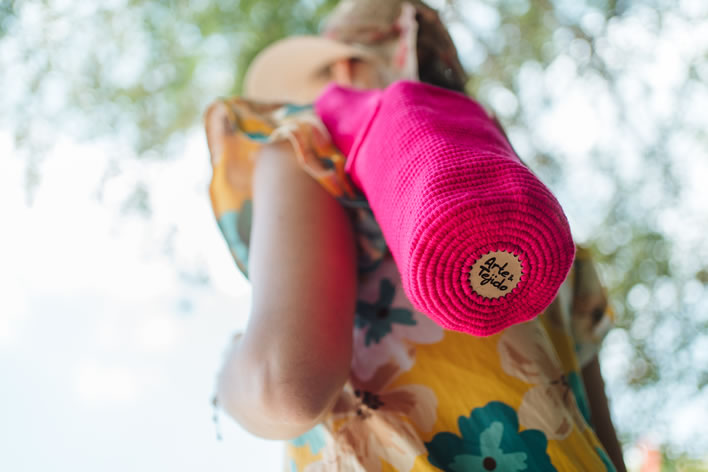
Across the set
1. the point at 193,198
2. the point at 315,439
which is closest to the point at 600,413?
the point at 315,439

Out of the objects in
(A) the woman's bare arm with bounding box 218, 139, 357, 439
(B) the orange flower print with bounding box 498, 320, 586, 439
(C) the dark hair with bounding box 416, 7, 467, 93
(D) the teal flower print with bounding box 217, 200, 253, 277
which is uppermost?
(C) the dark hair with bounding box 416, 7, 467, 93

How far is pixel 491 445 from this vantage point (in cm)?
57

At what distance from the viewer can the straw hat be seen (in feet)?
2.73

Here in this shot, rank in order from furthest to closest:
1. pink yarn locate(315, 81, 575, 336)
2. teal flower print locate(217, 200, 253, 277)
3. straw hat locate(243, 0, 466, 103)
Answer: straw hat locate(243, 0, 466, 103)
teal flower print locate(217, 200, 253, 277)
pink yarn locate(315, 81, 575, 336)

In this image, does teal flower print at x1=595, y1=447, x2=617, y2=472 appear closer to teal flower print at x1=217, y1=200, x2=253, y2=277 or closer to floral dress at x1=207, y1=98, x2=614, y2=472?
floral dress at x1=207, y1=98, x2=614, y2=472

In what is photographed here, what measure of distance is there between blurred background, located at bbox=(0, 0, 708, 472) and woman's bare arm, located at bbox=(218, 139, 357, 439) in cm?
73

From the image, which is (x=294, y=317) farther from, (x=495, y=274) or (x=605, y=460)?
(x=605, y=460)

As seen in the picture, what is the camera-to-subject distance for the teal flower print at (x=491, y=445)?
1.83 feet

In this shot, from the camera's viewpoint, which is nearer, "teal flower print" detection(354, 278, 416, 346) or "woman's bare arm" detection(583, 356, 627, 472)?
"teal flower print" detection(354, 278, 416, 346)

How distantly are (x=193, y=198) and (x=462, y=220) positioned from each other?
1.31m

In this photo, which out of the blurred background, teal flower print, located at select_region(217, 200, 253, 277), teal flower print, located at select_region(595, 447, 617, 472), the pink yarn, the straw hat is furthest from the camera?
the blurred background

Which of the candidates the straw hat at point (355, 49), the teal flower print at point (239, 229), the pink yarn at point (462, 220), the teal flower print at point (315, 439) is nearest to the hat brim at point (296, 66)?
the straw hat at point (355, 49)

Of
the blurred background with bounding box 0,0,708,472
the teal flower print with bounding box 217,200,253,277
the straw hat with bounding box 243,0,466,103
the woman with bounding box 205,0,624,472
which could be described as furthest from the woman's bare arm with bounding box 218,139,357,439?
the blurred background with bounding box 0,0,708,472

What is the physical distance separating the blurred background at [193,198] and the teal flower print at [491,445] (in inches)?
29.3
